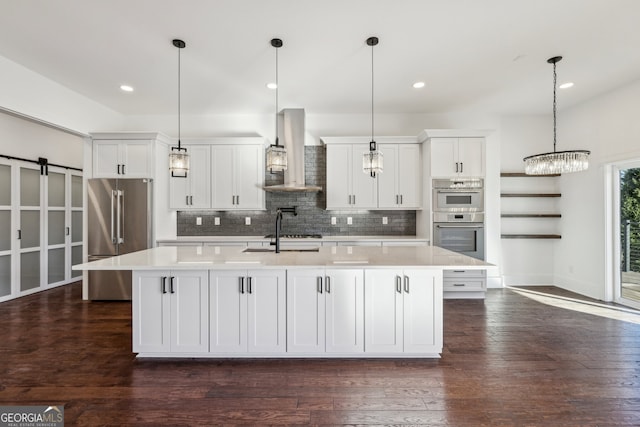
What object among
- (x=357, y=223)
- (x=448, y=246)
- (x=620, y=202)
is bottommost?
(x=448, y=246)

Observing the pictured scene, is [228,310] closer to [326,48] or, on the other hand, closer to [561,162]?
[326,48]

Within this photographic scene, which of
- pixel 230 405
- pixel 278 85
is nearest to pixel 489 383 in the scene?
pixel 230 405

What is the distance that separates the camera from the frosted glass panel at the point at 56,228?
16.4 ft

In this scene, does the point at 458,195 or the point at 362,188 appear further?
the point at 362,188

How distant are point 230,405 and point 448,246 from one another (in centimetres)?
366

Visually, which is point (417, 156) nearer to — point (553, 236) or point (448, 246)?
point (448, 246)

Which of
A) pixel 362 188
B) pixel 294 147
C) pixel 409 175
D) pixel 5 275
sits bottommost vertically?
pixel 5 275

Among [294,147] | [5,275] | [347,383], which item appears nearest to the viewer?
[347,383]

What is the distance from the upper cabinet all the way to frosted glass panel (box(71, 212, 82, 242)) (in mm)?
4825

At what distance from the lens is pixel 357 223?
496 cm

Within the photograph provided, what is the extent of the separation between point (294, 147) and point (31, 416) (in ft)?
12.6

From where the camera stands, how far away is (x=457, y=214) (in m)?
4.43

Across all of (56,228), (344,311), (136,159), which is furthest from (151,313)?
(56,228)

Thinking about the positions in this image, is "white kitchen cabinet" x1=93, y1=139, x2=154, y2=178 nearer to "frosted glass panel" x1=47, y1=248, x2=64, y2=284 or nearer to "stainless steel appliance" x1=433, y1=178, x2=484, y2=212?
→ "frosted glass panel" x1=47, y1=248, x2=64, y2=284
